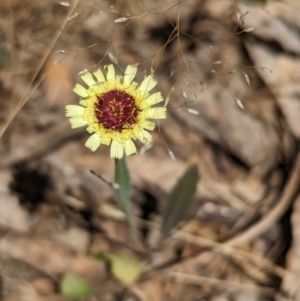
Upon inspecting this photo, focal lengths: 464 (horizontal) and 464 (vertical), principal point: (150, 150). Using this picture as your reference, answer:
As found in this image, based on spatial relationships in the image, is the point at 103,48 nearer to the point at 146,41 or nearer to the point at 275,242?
the point at 146,41

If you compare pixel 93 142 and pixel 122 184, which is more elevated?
pixel 93 142

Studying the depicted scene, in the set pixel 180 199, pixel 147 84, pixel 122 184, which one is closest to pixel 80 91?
pixel 147 84

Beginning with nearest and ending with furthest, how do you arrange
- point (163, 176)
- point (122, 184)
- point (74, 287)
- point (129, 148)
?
point (129, 148) → point (122, 184) → point (74, 287) → point (163, 176)

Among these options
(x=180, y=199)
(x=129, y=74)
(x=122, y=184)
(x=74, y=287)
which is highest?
(x=129, y=74)

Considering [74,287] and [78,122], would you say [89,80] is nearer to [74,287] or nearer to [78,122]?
[78,122]

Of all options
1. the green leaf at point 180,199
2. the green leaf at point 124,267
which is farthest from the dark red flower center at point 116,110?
the green leaf at point 124,267

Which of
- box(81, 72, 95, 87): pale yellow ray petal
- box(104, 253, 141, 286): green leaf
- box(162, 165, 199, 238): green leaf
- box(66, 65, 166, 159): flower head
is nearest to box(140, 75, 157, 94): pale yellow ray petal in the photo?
box(66, 65, 166, 159): flower head

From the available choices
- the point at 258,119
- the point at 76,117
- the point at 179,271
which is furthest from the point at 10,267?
the point at 258,119
